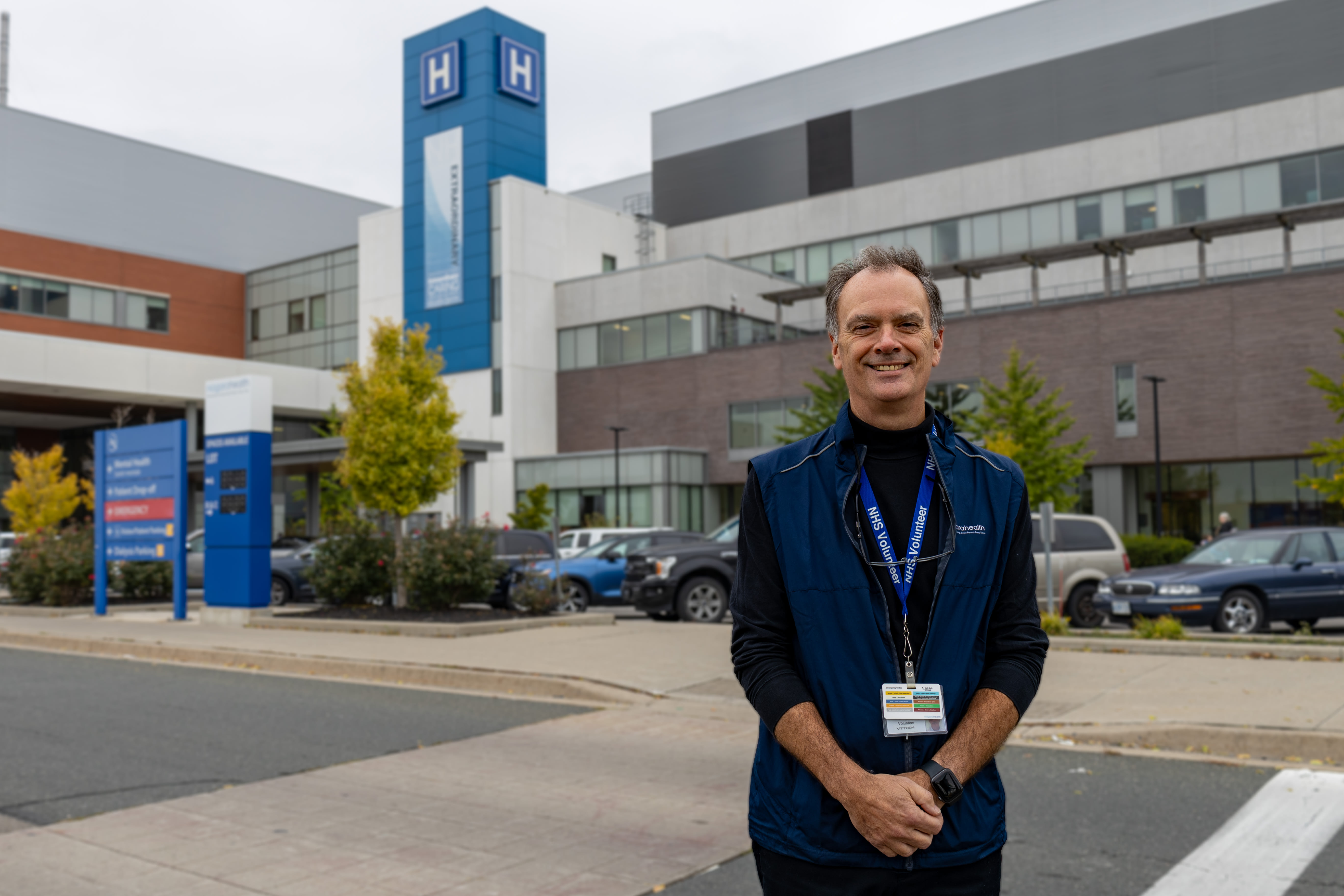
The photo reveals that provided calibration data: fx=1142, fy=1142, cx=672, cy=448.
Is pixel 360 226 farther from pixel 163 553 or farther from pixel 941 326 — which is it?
pixel 941 326

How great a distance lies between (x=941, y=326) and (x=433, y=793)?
5.28 metres

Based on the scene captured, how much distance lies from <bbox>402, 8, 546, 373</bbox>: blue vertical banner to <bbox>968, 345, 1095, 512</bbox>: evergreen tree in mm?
25039

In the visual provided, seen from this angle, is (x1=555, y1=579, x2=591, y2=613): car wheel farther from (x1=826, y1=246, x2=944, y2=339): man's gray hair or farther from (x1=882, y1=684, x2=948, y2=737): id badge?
(x1=882, y1=684, x2=948, y2=737): id badge

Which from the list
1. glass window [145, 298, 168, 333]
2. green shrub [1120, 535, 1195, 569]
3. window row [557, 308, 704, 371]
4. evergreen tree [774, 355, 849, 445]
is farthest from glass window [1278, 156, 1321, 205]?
glass window [145, 298, 168, 333]

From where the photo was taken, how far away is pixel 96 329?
53594 mm

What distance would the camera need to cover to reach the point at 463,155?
→ 171ft

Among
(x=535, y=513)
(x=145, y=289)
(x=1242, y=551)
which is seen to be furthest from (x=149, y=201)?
(x=1242, y=551)

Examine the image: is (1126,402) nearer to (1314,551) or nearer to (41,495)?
(1314,551)

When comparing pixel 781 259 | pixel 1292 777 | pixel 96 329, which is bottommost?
pixel 1292 777

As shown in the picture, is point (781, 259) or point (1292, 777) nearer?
point (1292, 777)

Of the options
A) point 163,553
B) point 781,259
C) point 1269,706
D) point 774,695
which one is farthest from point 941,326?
point 781,259

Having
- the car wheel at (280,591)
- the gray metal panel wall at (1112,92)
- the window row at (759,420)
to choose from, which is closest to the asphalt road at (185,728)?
the car wheel at (280,591)

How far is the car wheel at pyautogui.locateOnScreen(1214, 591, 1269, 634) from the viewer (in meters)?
14.6

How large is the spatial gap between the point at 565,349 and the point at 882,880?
52.0 meters
